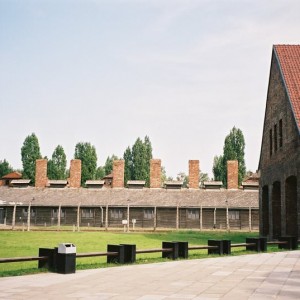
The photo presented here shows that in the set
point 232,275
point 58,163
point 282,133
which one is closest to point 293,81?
point 282,133

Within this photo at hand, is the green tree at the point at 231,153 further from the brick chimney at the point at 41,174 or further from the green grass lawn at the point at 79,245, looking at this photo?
the green grass lawn at the point at 79,245

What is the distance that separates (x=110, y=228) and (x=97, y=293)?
3688 centimetres

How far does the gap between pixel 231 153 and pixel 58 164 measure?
1123 inches

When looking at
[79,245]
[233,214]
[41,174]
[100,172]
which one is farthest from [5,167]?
[79,245]

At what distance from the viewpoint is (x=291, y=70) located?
81.2 ft

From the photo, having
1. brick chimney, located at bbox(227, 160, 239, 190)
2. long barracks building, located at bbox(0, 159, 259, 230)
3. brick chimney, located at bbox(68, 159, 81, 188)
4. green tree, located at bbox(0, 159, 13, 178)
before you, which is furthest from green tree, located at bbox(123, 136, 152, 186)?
green tree, located at bbox(0, 159, 13, 178)

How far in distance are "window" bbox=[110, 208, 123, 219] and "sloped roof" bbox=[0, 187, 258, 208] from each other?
744 millimetres

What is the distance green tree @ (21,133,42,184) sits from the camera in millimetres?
67875

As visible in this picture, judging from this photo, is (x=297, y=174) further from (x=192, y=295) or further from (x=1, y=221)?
(x=1, y=221)

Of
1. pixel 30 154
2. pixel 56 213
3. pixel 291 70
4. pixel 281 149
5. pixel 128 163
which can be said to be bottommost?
pixel 56 213

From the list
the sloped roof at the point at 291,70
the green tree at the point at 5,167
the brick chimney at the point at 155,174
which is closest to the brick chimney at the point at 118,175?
the brick chimney at the point at 155,174

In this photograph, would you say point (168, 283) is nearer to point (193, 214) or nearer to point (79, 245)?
point (79, 245)

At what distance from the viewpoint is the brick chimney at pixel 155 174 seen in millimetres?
49188

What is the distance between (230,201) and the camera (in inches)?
1779
